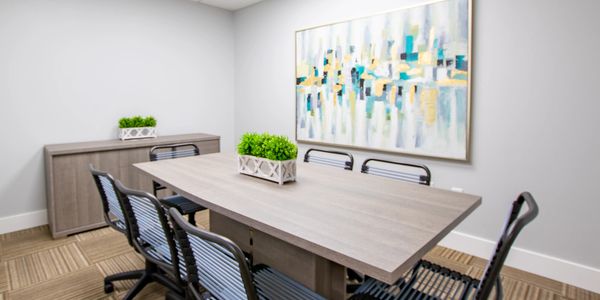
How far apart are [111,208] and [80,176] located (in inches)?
50.6

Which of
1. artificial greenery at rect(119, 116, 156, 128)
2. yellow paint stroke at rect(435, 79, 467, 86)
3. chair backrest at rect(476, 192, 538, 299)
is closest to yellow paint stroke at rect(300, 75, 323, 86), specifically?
yellow paint stroke at rect(435, 79, 467, 86)

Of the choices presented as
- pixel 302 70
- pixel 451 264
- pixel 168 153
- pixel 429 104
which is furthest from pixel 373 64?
pixel 168 153

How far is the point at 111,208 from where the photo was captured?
2.12 m

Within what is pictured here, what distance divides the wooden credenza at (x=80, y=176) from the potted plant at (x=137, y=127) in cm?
18

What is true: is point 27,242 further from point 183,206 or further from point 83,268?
point 183,206

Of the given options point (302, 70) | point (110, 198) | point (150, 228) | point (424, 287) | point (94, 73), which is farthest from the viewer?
point (302, 70)

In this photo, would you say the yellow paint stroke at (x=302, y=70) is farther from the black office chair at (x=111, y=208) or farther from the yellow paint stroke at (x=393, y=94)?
the black office chair at (x=111, y=208)

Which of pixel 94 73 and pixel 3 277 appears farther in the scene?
pixel 94 73

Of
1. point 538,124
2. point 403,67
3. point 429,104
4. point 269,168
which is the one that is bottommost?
point 269,168

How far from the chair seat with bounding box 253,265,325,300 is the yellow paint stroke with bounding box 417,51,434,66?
206 centimetres

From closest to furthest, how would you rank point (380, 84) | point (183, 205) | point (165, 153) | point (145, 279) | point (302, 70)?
point (145, 279) → point (183, 205) → point (165, 153) → point (380, 84) → point (302, 70)

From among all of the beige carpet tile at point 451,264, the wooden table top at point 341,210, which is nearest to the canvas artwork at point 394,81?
the beige carpet tile at point 451,264

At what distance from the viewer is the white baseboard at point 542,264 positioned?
7.37 feet

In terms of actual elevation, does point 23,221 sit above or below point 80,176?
below
